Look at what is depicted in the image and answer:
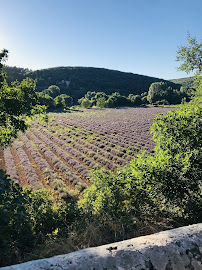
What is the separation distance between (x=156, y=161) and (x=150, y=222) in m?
2.05

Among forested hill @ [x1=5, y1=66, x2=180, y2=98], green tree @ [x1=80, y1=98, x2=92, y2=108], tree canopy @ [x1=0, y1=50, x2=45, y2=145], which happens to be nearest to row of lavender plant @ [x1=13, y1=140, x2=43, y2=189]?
tree canopy @ [x1=0, y1=50, x2=45, y2=145]

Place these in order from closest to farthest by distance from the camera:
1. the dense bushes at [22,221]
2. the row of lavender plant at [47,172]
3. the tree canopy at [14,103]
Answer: the dense bushes at [22,221] → the tree canopy at [14,103] → the row of lavender plant at [47,172]

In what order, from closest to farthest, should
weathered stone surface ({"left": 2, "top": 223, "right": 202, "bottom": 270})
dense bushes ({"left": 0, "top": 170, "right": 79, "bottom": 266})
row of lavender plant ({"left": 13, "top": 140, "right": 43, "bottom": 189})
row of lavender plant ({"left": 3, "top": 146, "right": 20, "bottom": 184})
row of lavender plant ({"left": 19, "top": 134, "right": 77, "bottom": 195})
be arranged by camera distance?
weathered stone surface ({"left": 2, "top": 223, "right": 202, "bottom": 270}) < dense bushes ({"left": 0, "top": 170, "right": 79, "bottom": 266}) < row of lavender plant ({"left": 13, "top": 140, "right": 43, "bottom": 189}) < row of lavender plant ({"left": 19, "top": 134, "right": 77, "bottom": 195}) < row of lavender plant ({"left": 3, "top": 146, "right": 20, "bottom": 184})

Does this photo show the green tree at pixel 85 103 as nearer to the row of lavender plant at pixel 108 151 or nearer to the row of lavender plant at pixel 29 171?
the row of lavender plant at pixel 108 151

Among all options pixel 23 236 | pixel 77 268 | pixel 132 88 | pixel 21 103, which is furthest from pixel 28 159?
pixel 132 88

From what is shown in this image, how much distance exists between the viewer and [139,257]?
7.66ft

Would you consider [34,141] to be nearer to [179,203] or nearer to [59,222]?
[59,222]

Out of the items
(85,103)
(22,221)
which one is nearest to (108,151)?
(22,221)

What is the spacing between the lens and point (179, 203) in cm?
593

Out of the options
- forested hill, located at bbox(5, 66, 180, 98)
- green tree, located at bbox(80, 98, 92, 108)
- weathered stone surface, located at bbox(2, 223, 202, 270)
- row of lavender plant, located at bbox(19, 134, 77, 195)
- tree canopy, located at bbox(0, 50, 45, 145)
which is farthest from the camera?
forested hill, located at bbox(5, 66, 180, 98)

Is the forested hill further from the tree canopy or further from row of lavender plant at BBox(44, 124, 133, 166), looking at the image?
the tree canopy

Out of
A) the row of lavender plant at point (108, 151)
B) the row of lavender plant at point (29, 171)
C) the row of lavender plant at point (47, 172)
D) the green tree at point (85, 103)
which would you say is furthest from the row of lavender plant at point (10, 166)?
the green tree at point (85, 103)

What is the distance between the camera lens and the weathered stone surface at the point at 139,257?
218cm

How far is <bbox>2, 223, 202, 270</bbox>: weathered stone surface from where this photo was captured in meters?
2.18
